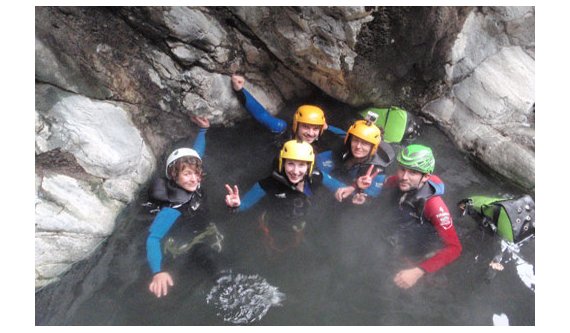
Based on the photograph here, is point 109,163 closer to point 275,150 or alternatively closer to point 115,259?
point 115,259

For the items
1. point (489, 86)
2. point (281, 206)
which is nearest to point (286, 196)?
point (281, 206)

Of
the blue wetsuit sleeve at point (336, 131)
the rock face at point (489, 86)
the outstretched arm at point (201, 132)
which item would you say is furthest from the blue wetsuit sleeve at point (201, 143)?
the rock face at point (489, 86)

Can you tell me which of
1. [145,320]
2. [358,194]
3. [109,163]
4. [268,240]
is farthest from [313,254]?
[109,163]

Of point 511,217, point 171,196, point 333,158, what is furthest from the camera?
point 333,158

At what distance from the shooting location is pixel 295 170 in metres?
6.43

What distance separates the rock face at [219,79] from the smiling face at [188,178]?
122cm

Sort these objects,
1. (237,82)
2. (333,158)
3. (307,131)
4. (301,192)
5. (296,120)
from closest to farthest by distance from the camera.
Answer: (301,192) → (307,131) → (296,120) → (333,158) → (237,82)

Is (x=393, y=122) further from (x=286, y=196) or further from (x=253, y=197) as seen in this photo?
(x=253, y=197)

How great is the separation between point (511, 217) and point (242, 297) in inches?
163

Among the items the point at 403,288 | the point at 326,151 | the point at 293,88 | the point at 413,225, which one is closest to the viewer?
the point at 403,288

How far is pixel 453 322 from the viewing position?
6.12 m

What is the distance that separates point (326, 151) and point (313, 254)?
209 centimetres

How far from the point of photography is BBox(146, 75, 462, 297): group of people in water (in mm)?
6180

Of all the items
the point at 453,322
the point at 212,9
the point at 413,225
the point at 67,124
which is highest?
the point at 212,9
